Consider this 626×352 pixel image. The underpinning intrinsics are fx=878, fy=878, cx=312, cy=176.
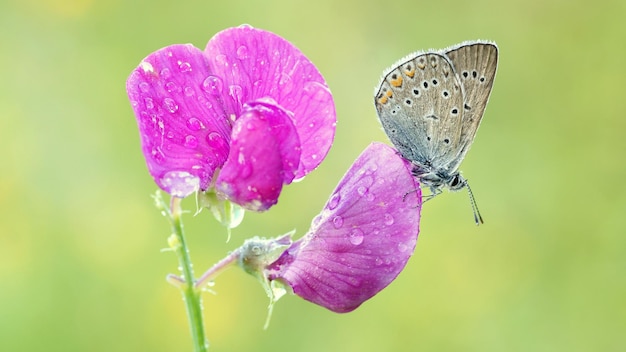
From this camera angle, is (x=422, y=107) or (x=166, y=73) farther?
(x=422, y=107)

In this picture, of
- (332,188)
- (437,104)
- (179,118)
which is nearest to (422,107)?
(437,104)

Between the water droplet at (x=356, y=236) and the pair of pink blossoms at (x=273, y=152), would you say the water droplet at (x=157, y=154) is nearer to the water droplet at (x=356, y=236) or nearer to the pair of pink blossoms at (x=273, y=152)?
the pair of pink blossoms at (x=273, y=152)

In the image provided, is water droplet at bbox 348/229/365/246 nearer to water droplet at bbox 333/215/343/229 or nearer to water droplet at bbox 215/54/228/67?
water droplet at bbox 333/215/343/229

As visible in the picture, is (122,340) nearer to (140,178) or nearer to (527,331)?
(140,178)

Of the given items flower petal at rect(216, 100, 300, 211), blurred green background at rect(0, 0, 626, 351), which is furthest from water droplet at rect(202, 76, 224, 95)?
blurred green background at rect(0, 0, 626, 351)

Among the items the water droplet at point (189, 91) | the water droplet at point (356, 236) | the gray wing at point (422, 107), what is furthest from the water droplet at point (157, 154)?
the gray wing at point (422, 107)

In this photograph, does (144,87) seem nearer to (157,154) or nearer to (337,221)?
(157,154)
